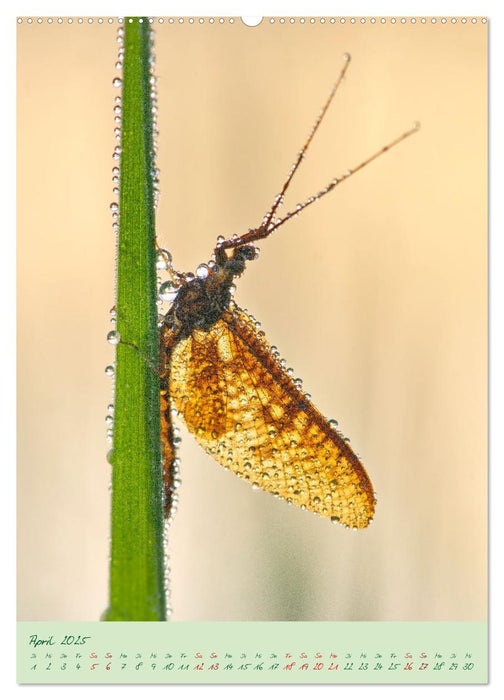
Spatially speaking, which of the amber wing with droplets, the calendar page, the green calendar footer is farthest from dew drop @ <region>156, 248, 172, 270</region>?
the green calendar footer

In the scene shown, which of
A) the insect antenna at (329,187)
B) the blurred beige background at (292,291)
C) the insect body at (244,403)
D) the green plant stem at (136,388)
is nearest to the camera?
the green plant stem at (136,388)

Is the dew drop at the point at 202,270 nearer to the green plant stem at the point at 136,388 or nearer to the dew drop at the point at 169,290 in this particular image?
the dew drop at the point at 169,290

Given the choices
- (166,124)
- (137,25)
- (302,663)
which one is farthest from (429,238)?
(302,663)

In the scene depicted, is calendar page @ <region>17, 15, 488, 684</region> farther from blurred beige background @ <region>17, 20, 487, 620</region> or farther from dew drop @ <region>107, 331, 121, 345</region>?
dew drop @ <region>107, 331, 121, 345</region>

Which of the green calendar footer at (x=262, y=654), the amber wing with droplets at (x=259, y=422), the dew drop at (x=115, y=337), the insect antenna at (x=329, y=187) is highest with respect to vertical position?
the insect antenna at (x=329, y=187)

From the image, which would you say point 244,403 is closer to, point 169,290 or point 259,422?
point 259,422

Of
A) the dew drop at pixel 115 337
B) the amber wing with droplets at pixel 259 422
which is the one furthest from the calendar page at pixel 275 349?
the dew drop at pixel 115 337

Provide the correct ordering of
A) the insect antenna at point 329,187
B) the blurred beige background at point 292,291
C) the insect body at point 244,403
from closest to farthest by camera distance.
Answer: the insect antenna at point 329,187 < the insect body at point 244,403 < the blurred beige background at point 292,291

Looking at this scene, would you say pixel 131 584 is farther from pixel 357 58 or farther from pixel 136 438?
pixel 357 58
